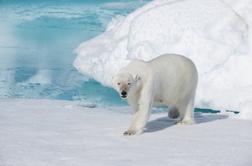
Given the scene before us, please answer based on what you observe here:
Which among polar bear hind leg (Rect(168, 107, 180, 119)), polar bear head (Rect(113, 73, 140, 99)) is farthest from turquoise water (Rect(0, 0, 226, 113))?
polar bear head (Rect(113, 73, 140, 99))

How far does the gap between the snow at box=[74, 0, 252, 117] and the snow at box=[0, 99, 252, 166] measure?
304cm

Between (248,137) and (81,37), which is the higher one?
(248,137)

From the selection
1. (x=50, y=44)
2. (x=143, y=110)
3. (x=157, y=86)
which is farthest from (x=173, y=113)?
(x=50, y=44)

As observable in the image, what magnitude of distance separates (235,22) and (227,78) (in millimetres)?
1339

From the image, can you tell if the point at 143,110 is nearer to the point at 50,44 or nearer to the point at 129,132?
the point at 129,132

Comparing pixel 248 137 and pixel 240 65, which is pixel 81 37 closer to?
pixel 240 65

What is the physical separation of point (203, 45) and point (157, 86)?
15.4 ft

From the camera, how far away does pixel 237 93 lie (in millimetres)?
7551

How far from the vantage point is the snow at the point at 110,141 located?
298 centimetres

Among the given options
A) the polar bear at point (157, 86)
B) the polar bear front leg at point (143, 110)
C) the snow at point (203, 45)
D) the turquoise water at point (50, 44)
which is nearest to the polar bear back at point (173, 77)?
the polar bear at point (157, 86)

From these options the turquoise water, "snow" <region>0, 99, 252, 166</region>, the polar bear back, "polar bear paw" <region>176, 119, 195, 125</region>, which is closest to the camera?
"snow" <region>0, 99, 252, 166</region>

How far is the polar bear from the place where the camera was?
370 centimetres

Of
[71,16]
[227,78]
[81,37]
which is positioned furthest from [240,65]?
[71,16]

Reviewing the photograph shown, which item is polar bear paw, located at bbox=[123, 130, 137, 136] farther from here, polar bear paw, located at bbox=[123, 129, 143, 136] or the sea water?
the sea water
